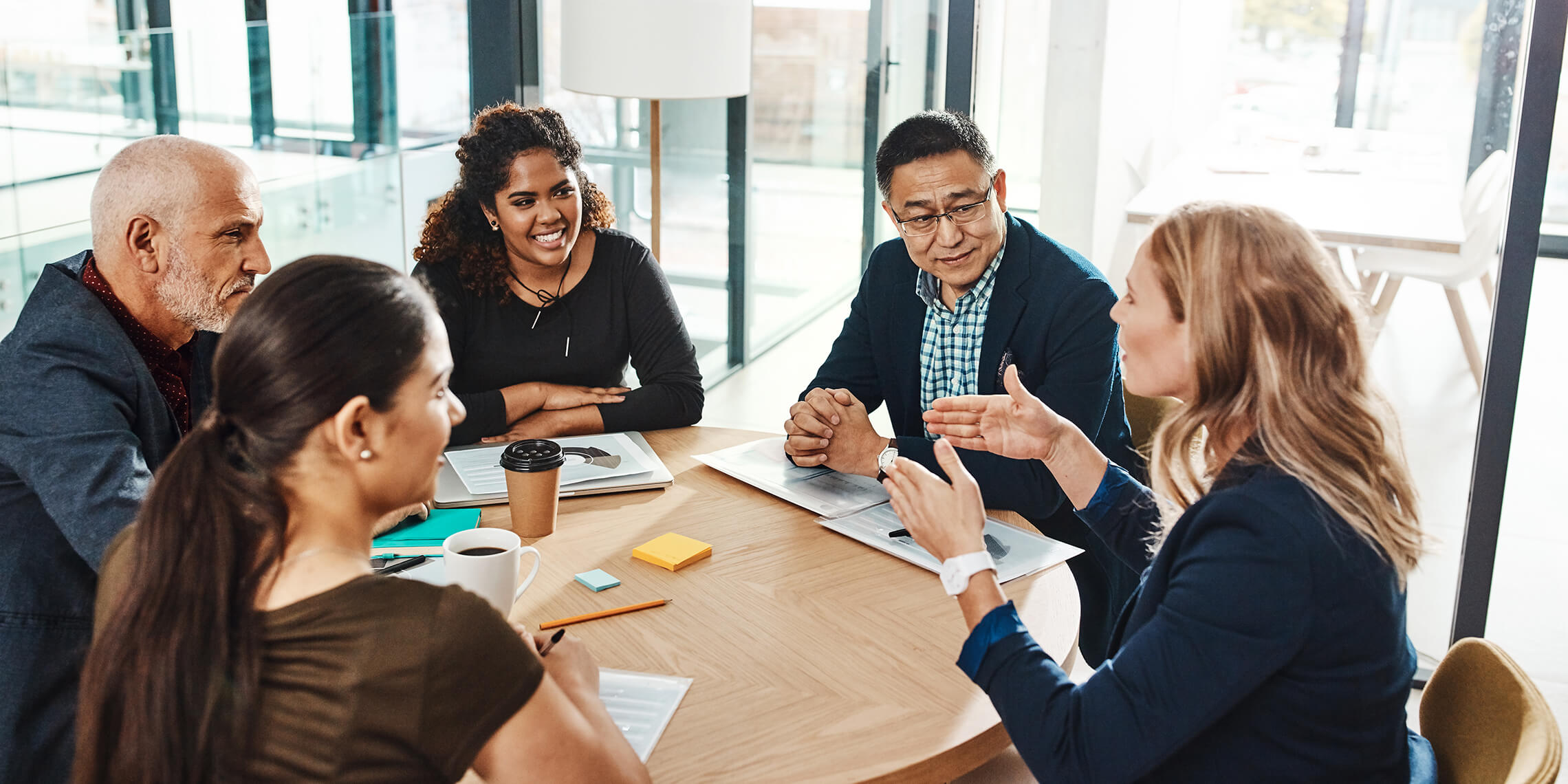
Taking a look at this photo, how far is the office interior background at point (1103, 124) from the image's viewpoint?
2.45 meters

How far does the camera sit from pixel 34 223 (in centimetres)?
234

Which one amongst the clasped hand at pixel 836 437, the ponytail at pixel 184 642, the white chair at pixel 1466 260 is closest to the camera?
the ponytail at pixel 184 642

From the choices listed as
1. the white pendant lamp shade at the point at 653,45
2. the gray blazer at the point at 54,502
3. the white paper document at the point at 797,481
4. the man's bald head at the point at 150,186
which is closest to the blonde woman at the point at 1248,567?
the white paper document at the point at 797,481

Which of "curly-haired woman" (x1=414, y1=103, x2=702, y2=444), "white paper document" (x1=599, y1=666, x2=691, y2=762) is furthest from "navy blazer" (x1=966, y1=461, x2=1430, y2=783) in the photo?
"curly-haired woman" (x1=414, y1=103, x2=702, y2=444)

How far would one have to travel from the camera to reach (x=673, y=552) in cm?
176

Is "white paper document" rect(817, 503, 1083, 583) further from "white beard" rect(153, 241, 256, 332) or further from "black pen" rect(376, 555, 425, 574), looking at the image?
"white beard" rect(153, 241, 256, 332)

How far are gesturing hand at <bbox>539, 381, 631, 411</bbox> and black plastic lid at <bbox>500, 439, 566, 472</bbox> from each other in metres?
0.54

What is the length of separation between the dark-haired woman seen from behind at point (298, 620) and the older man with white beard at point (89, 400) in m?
0.57

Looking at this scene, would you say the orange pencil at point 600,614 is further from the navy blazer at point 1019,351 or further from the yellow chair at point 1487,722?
the yellow chair at point 1487,722

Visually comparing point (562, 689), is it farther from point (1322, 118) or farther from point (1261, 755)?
point (1322, 118)

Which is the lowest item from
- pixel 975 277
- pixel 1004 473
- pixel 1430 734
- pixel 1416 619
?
pixel 1416 619

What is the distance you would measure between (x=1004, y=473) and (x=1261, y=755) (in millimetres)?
829

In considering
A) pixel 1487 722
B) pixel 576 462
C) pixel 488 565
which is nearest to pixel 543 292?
pixel 576 462

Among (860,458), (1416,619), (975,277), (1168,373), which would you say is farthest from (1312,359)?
(1416,619)
